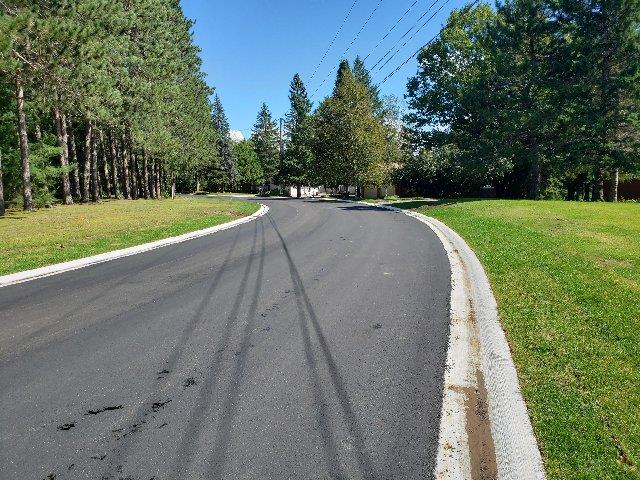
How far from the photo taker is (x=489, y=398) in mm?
3537

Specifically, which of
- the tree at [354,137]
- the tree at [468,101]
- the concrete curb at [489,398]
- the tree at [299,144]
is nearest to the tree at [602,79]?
the tree at [468,101]

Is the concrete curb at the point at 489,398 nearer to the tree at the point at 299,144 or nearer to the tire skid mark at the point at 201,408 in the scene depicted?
the tire skid mark at the point at 201,408

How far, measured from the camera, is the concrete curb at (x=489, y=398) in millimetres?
2730

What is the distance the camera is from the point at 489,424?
3.18 metres

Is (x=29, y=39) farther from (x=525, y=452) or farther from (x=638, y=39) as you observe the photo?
(x=638, y=39)

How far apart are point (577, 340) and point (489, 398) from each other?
1692mm

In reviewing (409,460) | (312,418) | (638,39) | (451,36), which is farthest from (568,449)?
(451,36)

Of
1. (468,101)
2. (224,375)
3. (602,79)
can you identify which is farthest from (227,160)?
(224,375)

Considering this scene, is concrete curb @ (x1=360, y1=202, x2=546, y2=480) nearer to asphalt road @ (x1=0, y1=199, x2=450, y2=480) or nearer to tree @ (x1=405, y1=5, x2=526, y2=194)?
asphalt road @ (x1=0, y1=199, x2=450, y2=480)

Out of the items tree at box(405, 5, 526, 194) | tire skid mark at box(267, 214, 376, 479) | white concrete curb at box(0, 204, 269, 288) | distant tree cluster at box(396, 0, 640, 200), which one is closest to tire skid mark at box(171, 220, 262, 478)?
tire skid mark at box(267, 214, 376, 479)

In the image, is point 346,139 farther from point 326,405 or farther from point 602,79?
point 326,405

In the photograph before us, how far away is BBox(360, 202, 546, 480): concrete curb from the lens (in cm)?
273

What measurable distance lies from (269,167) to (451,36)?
157 ft

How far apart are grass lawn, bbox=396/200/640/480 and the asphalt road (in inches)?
34.7
